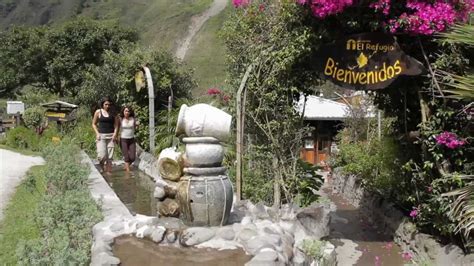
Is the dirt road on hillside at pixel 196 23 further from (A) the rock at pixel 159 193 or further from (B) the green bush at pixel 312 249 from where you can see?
(B) the green bush at pixel 312 249

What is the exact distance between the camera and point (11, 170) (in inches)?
466

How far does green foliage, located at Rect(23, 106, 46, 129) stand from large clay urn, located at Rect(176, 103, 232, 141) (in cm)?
1590

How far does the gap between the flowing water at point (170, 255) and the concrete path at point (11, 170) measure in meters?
3.03

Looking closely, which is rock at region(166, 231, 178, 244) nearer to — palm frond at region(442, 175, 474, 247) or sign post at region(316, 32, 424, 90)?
sign post at region(316, 32, 424, 90)

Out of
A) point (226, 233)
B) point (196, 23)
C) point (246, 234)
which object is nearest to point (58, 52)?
point (226, 233)

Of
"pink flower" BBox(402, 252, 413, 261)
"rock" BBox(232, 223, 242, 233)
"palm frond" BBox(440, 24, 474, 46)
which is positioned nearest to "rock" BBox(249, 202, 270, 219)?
"rock" BBox(232, 223, 242, 233)

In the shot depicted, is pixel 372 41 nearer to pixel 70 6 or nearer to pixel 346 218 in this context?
pixel 346 218

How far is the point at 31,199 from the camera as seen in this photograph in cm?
804

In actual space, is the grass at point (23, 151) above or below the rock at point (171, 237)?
below

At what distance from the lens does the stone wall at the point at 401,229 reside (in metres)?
5.88

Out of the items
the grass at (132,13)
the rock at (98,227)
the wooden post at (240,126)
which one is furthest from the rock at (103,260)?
the grass at (132,13)

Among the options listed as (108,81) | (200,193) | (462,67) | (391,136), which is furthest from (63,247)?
(108,81)

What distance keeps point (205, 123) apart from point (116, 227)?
1.52m

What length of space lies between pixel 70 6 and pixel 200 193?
99.0 m
